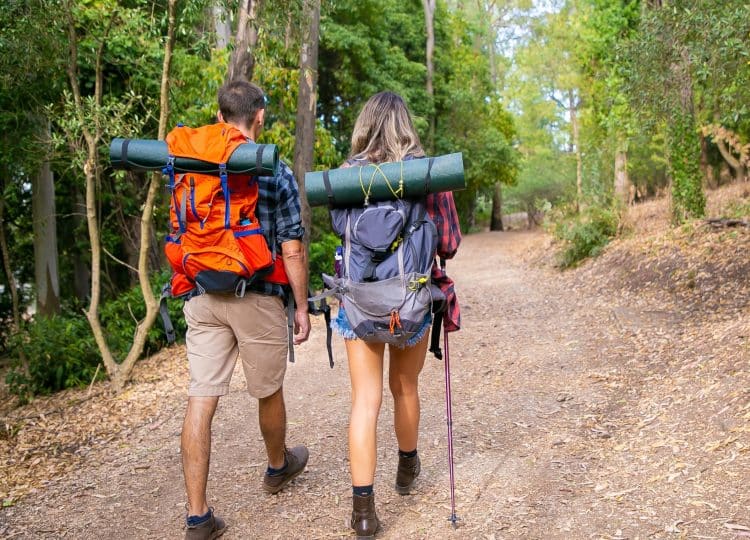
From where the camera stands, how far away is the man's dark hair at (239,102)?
130 inches

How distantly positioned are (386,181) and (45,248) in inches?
444

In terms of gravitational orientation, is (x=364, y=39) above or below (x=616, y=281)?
above

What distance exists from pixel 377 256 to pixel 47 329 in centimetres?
730

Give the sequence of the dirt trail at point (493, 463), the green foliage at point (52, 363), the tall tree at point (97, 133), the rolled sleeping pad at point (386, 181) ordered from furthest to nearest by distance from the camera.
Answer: the green foliage at point (52, 363) → the tall tree at point (97, 133) → the dirt trail at point (493, 463) → the rolled sleeping pad at point (386, 181)

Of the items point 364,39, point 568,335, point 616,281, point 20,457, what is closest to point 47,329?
point 20,457

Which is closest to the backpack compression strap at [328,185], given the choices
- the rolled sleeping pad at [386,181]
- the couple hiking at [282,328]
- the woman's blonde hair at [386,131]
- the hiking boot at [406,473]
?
the rolled sleeping pad at [386,181]

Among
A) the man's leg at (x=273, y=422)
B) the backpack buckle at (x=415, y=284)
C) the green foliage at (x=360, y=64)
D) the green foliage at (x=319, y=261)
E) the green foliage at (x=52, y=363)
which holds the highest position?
the green foliage at (x=360, y=64)

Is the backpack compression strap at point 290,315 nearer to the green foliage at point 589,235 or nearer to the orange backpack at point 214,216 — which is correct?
the orange backpack at point 214,216

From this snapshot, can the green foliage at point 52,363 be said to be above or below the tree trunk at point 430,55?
below

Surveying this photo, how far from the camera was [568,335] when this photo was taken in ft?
24.1

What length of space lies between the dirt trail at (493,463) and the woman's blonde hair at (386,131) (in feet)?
5.95

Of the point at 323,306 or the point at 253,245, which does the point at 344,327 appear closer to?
the point at 323,306

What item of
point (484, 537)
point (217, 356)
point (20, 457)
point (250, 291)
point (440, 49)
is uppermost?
point (440, 49)

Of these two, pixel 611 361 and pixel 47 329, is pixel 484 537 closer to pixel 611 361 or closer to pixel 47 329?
pixel 611 361
